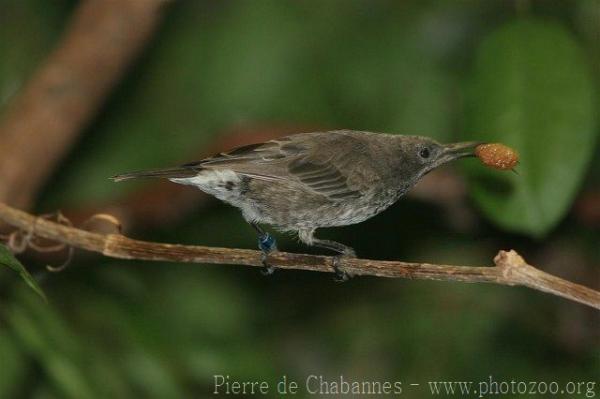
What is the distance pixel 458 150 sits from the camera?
12.0 feet

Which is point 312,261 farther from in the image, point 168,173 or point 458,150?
point 458,150

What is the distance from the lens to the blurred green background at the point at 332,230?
4.44 meters

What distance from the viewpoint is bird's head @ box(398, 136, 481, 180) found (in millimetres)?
3713

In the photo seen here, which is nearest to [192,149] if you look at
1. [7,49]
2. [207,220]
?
[207,220]

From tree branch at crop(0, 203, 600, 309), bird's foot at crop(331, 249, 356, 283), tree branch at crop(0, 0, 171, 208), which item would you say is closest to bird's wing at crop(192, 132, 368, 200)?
bird's foot at crop(331, 249, 356, 283)

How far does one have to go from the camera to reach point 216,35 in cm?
629

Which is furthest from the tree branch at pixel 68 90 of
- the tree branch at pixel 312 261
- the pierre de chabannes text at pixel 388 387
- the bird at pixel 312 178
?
the pierre de chabannes text at pixel 388 387

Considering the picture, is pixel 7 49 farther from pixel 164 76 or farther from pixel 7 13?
pixel 164 76

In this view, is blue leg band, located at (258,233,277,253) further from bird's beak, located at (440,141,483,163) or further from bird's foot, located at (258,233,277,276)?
bird's beak, located at (440,141,483,163)

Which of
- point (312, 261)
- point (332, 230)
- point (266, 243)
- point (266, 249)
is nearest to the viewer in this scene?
point (312, 261)

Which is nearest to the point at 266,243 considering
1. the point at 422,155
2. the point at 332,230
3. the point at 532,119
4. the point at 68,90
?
the point at 422,155

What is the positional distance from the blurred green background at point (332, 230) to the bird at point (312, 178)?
A: 0.47 metres

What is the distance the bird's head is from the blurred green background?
290 millimetres

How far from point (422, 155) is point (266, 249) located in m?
0.93
